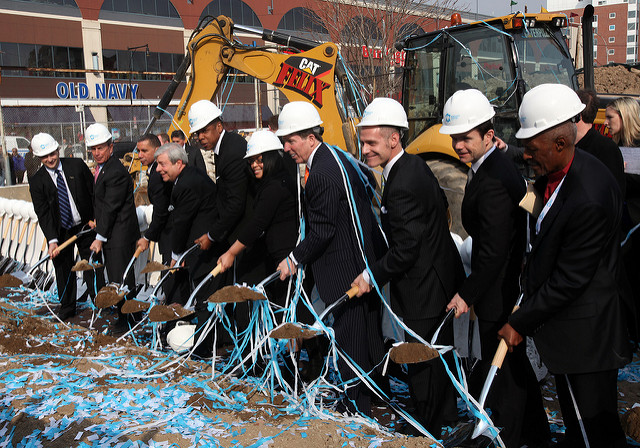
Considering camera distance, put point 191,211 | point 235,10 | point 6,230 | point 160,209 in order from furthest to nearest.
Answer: point 235,10 < point 6,230 < point 160,209 < point 191,211

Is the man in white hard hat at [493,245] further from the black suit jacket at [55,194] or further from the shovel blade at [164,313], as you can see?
the black suit jacket at [55,194]

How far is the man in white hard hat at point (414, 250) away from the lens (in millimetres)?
3168

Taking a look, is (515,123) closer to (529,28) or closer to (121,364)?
(529,28)

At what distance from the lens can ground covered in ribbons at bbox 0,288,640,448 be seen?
3.13 m

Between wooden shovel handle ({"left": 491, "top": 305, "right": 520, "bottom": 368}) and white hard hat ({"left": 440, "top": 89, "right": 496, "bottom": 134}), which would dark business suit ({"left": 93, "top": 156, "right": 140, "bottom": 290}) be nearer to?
white hard hat ({"left": 440, "top": 89, "right": 496, "bottom": 134})

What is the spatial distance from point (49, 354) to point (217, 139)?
238cm

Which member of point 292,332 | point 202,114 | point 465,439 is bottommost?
point 465,439

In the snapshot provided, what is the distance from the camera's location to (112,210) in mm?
5711

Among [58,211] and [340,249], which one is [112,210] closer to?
[58,211]

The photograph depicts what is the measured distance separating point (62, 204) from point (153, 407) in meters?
3.31

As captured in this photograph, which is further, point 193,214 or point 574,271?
point 193,214

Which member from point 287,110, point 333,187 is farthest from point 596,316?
point 287,110

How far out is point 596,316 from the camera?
2.59m

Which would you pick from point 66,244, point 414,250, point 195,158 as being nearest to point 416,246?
point 414,250
